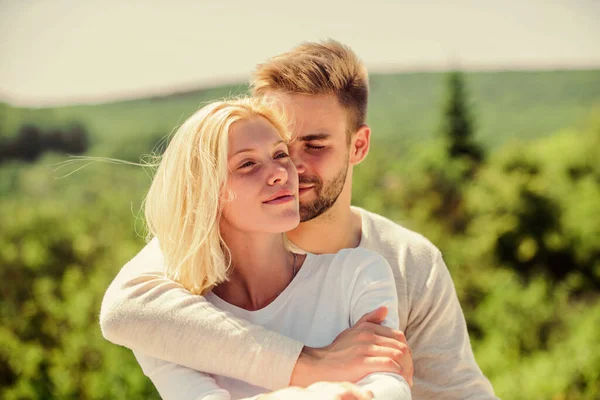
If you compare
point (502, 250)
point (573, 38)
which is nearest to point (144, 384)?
point (502, 250)

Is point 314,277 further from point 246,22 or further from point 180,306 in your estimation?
point 246,22

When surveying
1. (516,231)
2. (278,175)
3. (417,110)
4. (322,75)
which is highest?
(322,75)

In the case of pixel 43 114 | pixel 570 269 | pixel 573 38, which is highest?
pixel 573 38

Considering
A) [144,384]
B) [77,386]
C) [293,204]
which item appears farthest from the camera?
[77,386]

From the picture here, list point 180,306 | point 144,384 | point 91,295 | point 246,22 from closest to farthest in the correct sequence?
point 180,306
point 144,384
point 91,295
point 246,22

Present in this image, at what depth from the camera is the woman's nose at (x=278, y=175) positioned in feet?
4.76

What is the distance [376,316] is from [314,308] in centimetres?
18

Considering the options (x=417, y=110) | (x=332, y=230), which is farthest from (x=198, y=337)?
(x=417, y=110)

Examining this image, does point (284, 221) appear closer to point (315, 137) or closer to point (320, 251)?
point (315, 137)

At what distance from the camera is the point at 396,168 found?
17.3 m

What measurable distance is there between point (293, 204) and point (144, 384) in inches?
239

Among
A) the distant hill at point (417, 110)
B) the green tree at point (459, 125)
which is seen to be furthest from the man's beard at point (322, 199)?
the green tree at point (459, 125)

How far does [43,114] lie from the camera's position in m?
16.0

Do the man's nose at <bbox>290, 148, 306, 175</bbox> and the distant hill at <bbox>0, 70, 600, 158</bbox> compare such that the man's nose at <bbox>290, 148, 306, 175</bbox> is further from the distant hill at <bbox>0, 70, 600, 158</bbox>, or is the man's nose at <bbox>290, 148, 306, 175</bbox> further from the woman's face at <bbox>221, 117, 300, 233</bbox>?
the distant hill at <bbox>0, 70, 600, 158</bbox>
